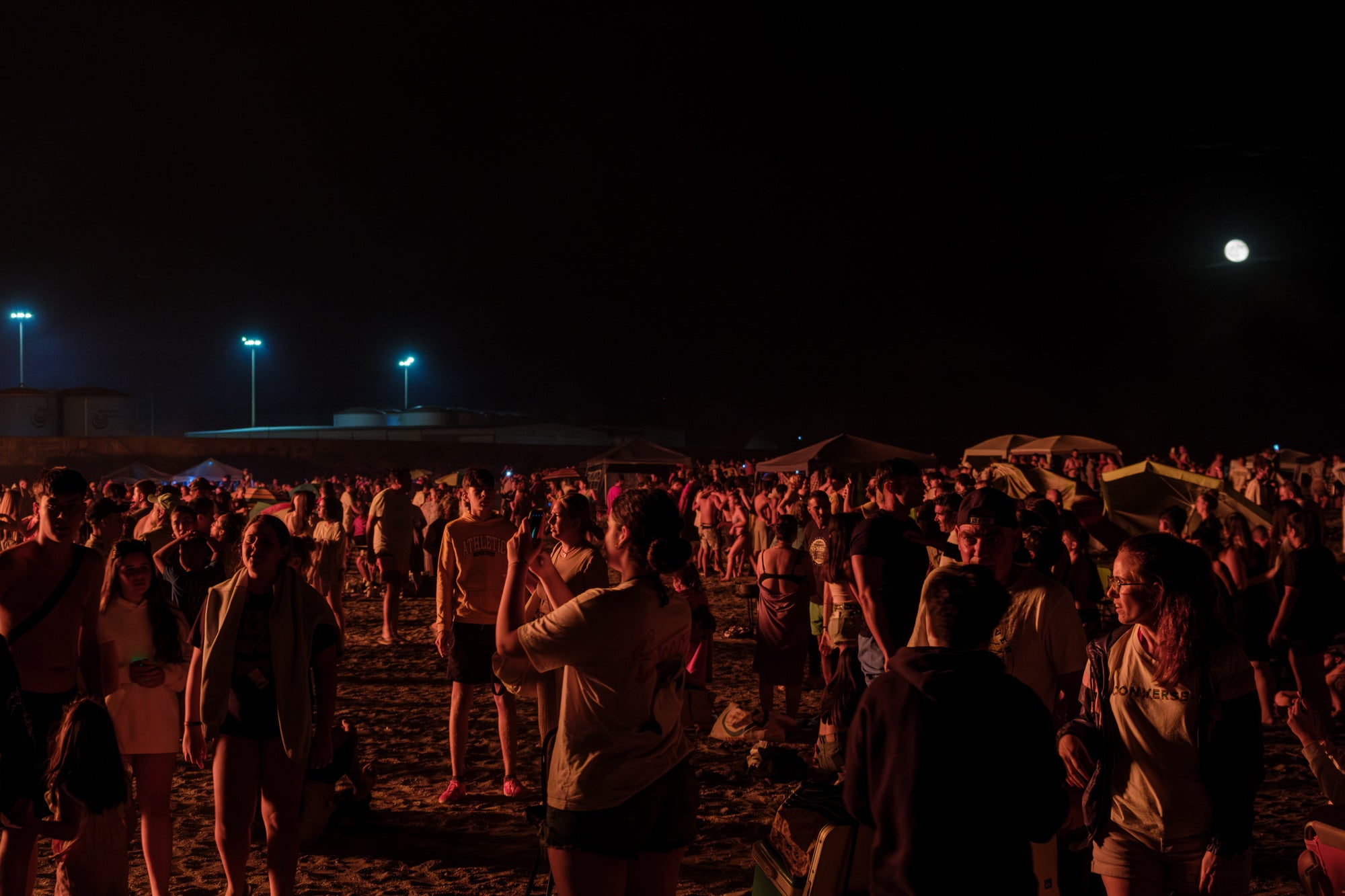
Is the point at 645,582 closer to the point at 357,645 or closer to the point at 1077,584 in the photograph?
the point at 1077,584

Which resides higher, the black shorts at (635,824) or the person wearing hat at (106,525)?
the person wearing hat at (106,525)

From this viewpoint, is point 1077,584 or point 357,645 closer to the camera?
point 1077,584

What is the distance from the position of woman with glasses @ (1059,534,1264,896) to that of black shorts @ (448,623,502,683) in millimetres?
3316

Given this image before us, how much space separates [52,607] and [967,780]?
3.35 m

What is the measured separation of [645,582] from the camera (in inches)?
108

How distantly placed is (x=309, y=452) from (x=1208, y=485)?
4002cm

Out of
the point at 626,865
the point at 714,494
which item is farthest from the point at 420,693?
the point at 714,494

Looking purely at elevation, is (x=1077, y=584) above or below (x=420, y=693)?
above

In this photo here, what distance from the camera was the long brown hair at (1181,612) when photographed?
2.68 metres

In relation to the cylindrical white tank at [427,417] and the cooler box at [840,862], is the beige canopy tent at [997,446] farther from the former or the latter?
the cylindrical white tank at [427,417]

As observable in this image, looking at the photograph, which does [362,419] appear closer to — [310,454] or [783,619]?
[310,454]

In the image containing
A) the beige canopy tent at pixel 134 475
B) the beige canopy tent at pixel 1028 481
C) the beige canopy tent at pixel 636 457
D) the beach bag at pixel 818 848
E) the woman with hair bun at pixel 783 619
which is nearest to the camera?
the beach bag at pixel 818 848

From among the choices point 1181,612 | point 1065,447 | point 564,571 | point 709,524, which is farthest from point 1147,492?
point 1181,612

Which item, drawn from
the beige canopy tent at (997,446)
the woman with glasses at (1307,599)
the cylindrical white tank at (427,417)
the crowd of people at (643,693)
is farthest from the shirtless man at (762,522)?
the cylindrical white tank at (427,417)
